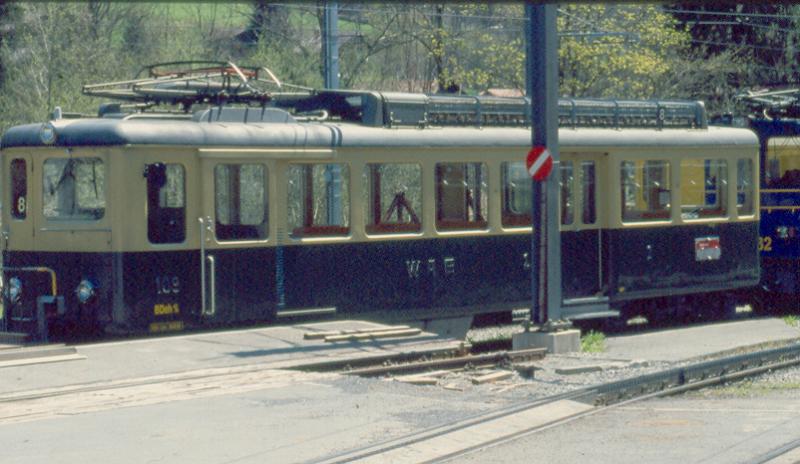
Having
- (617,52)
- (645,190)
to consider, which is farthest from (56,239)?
(617,52)

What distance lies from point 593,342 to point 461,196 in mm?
2505

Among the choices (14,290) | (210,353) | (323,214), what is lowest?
(210,353)

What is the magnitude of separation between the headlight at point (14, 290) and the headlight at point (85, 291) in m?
0.93

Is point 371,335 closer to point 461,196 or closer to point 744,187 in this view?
point 461,196

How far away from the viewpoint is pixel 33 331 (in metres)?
14.3

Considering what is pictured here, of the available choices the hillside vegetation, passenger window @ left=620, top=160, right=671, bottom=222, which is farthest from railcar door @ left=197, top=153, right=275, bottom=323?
the hillside vegetation

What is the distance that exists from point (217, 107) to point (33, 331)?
2985mm

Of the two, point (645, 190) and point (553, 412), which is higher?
point (645, 190)

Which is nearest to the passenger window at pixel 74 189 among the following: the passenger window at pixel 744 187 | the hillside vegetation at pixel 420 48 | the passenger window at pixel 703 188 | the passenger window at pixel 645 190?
the passenger window at pixel 645 190

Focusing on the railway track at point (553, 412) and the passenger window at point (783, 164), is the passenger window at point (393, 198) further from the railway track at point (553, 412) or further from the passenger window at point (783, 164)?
the passenger window at point (783, 164)

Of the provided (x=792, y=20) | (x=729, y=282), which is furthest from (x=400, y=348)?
(x=792, y=20)

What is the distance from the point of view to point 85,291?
45.1ft

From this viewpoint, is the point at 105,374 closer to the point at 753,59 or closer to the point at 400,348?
the point at 400,348

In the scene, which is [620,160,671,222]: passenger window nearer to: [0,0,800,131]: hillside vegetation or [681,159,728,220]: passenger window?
[681,159,728,220]: passenger window
